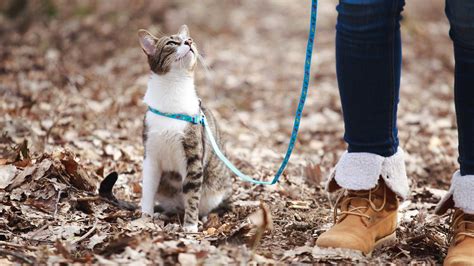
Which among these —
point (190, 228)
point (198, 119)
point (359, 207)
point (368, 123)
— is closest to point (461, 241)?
point (359, 207)

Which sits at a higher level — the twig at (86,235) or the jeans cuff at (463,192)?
the jeans cuff at (463,192)

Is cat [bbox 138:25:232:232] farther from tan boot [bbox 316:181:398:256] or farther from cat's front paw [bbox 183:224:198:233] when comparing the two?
tan boot [bbox 316:181:398:256]

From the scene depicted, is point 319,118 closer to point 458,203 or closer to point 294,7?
point 458,203

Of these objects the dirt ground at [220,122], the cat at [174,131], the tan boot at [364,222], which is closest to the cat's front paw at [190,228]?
the cat at [174,131]

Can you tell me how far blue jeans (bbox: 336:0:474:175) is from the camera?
2.71 metres

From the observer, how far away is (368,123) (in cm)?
283

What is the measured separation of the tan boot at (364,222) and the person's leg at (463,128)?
28 centimetres

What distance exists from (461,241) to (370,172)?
0.49 meters

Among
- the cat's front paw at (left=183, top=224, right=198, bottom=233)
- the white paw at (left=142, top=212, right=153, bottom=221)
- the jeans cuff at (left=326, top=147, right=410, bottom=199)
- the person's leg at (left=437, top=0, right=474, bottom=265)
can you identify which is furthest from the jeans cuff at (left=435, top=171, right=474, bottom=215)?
the white paw at (left=142, top=212, right=153, bottom=221)

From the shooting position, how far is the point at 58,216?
10.8 feet

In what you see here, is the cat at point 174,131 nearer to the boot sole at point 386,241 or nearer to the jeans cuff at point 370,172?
the jeans cuff at point 370,172

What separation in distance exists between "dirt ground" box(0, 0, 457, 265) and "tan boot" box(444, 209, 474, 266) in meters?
0.15

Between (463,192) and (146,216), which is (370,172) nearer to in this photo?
(463,192)

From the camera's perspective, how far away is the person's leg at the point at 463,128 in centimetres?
265
